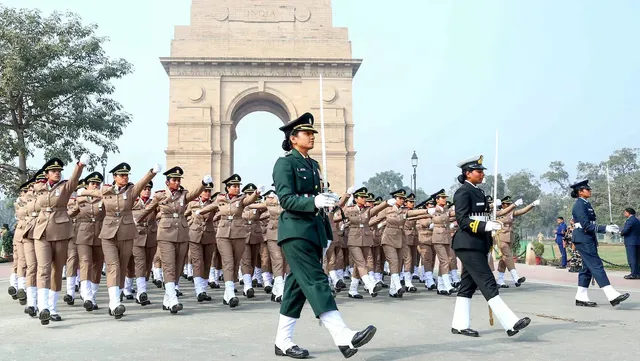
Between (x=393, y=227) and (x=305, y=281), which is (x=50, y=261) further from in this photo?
(x=393, y=227)

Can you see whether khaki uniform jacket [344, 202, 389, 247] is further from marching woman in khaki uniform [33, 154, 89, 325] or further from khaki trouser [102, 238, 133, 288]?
marching woman in khaki uniform [33, 154, 89, 325]

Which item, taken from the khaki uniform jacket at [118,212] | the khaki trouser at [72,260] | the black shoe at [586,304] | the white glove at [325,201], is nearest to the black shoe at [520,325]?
the white glove at [325,201]

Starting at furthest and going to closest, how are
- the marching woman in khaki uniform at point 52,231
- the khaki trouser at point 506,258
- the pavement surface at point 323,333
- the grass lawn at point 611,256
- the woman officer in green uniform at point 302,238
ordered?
the grass lawn at point 611,256, the khaki trouser at point 506,258, the marching woman in khaki uniform at point 52,231, the pavement surface at point 323,333, the woman officer in green uniform at point 302,238

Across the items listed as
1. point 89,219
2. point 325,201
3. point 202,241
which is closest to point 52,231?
point 89,219

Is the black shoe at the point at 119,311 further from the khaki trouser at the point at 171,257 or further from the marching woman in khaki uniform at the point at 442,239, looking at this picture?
the marching woman in khaki uniform at the point at 442,239

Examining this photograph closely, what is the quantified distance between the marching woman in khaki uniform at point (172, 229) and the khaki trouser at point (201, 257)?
98 cm

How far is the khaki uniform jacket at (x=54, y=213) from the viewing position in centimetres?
841

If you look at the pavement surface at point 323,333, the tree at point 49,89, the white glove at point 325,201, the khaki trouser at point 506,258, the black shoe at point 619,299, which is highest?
the tree at point 49,89

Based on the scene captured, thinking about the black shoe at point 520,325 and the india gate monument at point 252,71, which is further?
the india gate monument at point 252,71

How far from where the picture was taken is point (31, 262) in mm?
8781

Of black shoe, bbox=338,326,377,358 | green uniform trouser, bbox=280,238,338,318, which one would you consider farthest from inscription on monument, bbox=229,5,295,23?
black shoe, bbox=338,326,377,358

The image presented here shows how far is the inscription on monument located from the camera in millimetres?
Answer: 34469

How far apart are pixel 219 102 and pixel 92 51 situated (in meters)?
8.39

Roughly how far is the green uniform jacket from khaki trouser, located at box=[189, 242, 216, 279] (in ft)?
17.4
